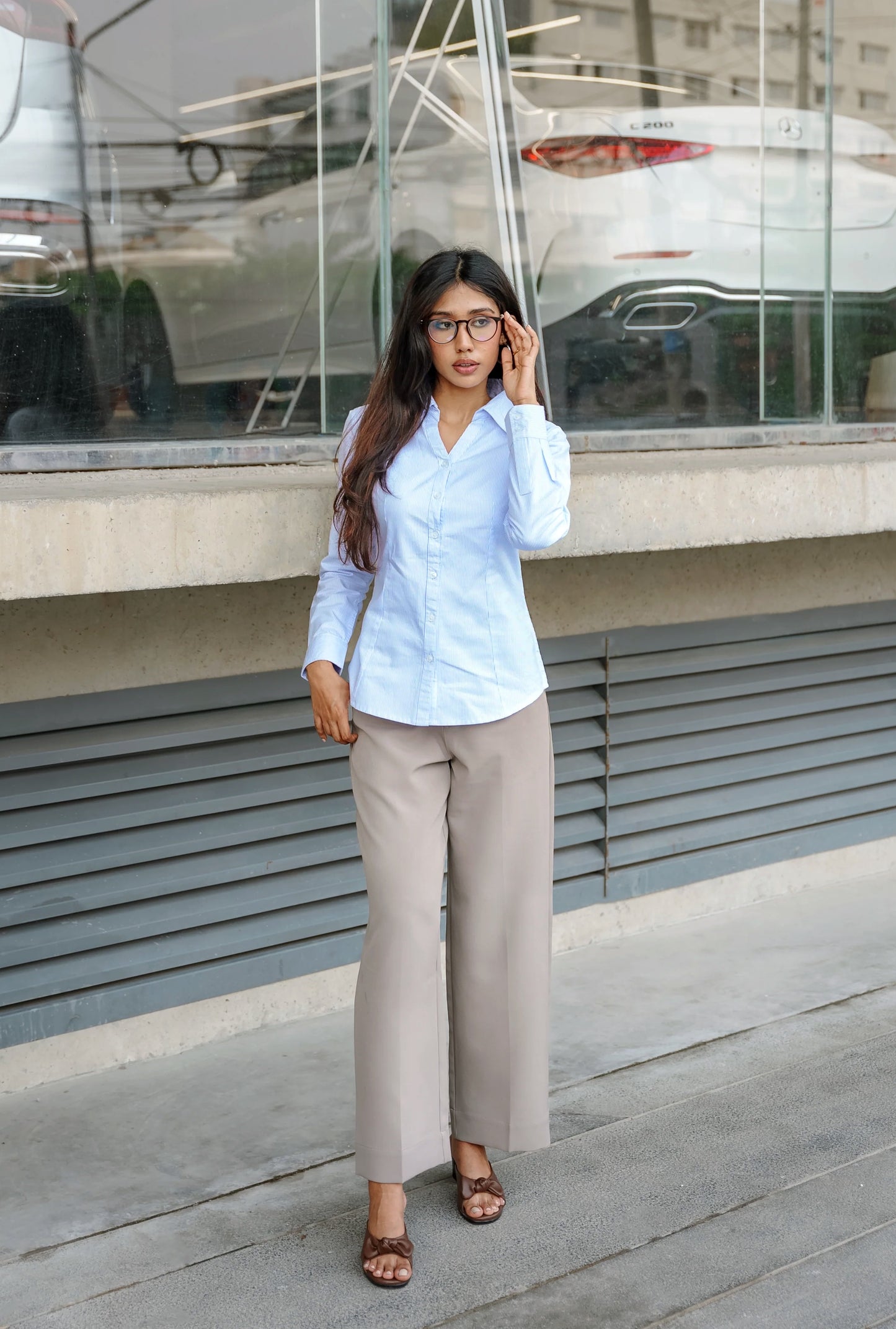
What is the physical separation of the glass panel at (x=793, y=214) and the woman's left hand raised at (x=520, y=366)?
2.49 meters

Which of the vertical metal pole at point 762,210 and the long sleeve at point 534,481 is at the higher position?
the vertical metal pole at point 762,210

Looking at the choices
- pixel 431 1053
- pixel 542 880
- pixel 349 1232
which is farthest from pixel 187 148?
pixel 349 1232

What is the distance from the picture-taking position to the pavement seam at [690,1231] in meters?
2.88

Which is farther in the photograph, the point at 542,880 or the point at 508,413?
the point at 542,880

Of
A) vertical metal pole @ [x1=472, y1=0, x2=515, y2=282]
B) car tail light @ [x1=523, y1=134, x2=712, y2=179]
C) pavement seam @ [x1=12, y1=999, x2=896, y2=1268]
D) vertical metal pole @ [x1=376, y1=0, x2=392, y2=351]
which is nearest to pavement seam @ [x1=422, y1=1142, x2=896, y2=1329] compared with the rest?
pavement seam @ [x1=12, y1=999, x2=896, y2=1268]

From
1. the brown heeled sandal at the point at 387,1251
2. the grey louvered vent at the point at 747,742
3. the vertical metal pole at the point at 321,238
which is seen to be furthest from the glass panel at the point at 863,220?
the brown heeled sandal at the point at 387,1251

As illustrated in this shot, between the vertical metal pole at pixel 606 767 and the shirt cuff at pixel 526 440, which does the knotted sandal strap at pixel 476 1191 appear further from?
the vertical metal pole at pixel 606 767

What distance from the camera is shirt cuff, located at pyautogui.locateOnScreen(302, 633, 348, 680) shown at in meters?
3.06

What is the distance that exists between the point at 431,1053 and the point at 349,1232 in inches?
19.0

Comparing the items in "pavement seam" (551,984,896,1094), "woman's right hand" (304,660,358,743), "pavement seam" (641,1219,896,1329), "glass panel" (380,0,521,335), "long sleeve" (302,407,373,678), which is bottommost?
"pavement seam" (551,984,896,1094)

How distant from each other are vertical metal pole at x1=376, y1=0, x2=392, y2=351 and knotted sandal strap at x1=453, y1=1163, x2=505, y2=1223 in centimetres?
234

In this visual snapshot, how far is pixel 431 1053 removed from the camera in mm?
3102

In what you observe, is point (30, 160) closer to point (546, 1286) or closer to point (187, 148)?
point (187, 148)

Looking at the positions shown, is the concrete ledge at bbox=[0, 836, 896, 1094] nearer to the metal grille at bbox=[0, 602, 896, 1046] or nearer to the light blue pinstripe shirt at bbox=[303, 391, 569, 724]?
the metal grille at bbox=[0, 602, 896, 1046]
